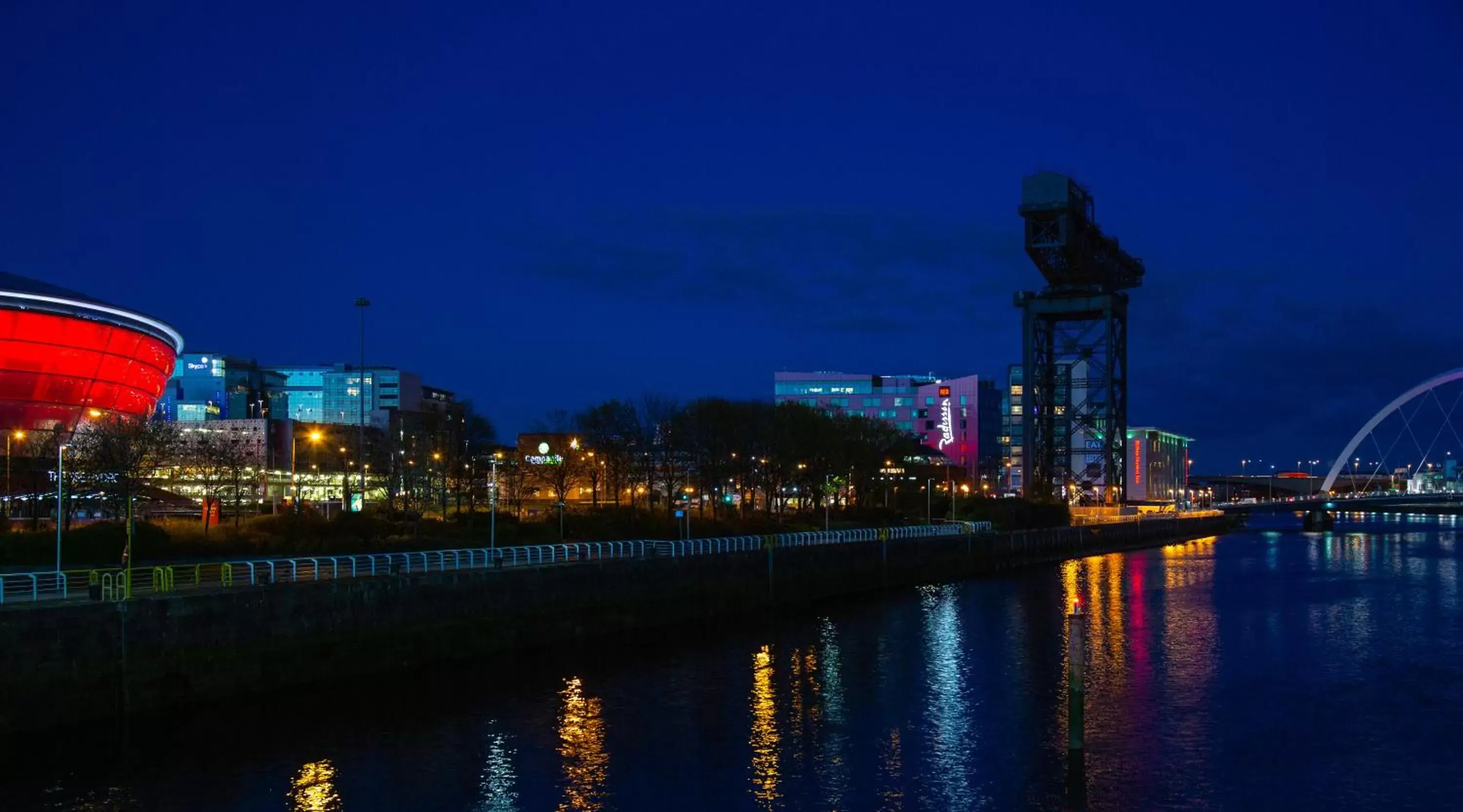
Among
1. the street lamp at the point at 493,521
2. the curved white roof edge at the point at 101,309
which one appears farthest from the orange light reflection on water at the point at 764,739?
the curved white roof edge at the point at 101,309

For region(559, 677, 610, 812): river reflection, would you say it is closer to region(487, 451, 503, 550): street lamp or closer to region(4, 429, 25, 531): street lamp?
region(487, 451, 503, 550): street lamp

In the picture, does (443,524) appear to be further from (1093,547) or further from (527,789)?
(1093,547)

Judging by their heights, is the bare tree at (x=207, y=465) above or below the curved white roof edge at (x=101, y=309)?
below

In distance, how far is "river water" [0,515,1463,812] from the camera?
87.1 feet

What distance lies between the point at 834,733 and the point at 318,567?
61.6 ft

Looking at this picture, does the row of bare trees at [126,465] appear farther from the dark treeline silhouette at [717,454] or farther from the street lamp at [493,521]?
the dark treeline silhouette at [717,454]

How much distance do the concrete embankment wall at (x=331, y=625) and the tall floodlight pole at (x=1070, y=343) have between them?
223ft

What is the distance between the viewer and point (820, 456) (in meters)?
103

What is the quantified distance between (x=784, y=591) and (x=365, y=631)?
30.0 meters

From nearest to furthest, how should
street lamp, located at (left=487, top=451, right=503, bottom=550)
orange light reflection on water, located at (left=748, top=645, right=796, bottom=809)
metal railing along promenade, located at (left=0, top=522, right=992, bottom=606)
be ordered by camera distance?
orange light reflection on water, located at (left=748, top=645, right=796, bottom=809) → metal railing along promenade, located at (left=0, top=522, right=992, bottom=606) → street lamp, located at (left=487, top=451, right=503, bottom=550)

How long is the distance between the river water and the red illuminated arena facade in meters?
60.3

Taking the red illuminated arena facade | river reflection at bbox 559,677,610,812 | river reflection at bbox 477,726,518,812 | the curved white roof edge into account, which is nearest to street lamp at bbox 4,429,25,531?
the red illuminated arena facade

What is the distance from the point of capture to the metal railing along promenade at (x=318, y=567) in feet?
109

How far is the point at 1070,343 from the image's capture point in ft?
438
